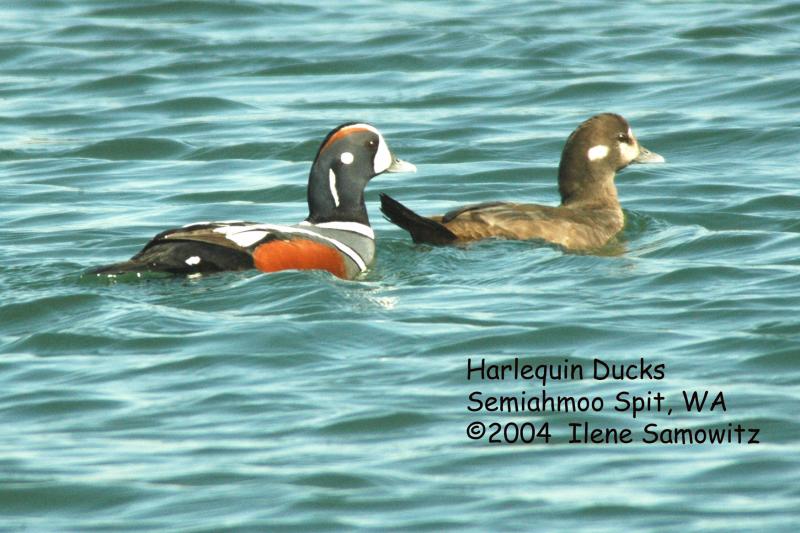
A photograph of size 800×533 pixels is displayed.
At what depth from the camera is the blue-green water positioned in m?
6.98

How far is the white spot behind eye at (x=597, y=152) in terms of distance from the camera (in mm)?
12531

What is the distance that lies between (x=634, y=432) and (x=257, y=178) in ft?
25.4

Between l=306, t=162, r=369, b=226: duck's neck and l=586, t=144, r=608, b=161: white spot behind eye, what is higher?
l=586, t=144, r=608, b=161: white spot behind eye

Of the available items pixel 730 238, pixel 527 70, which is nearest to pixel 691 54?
pixel 527 70

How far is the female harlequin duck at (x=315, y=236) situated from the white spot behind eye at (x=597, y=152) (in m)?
1.48

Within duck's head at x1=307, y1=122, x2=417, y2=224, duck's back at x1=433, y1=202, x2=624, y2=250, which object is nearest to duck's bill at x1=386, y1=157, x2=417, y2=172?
duck's head at x1=307, y1=122, x2=417, y2=224

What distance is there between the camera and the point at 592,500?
6.76 m

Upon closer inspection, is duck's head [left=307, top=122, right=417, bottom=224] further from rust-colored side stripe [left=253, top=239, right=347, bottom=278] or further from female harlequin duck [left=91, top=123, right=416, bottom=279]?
rust-colored side stripe [left=253, top=239, right=347, bottom=278]

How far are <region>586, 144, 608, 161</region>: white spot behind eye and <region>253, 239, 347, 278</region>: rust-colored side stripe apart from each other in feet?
8.36

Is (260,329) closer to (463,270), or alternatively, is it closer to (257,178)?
(463,270)

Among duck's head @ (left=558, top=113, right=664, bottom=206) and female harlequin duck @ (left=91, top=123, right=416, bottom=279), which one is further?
duck's head @ (left=558, top=113, right=664, bottom=206)

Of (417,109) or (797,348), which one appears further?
(417,109)

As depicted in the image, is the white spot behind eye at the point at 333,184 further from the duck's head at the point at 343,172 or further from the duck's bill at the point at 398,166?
the duck's bill at the point at 398,166

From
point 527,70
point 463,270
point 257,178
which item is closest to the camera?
point 463,270
